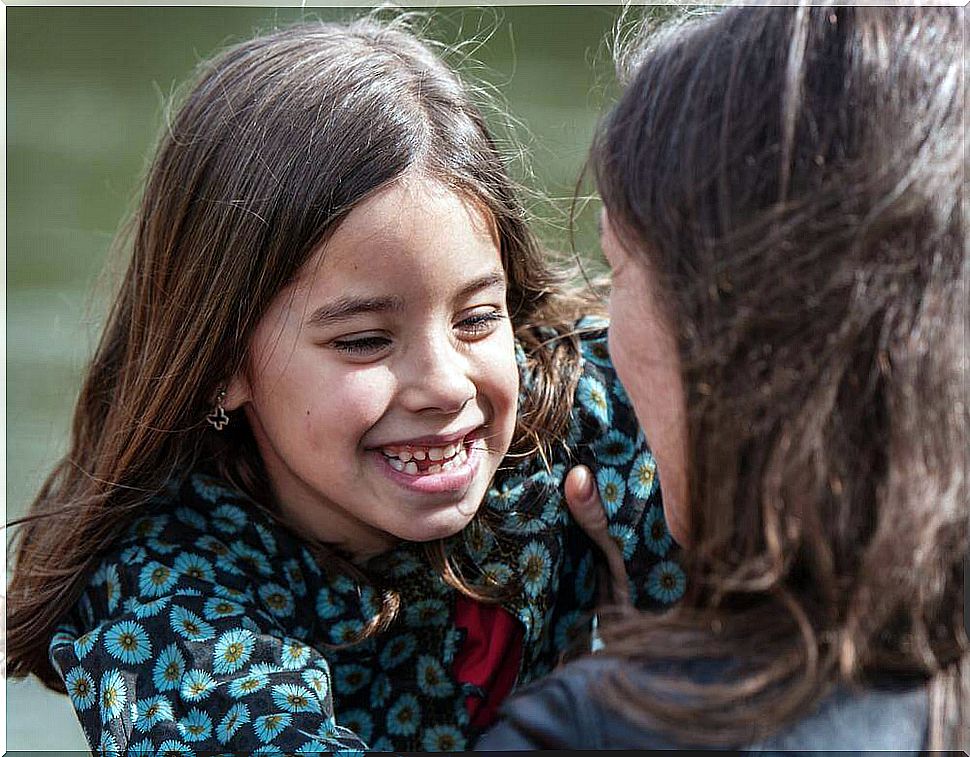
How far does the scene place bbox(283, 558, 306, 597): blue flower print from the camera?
59.0 inches

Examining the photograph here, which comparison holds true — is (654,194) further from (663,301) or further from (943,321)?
(943,321)

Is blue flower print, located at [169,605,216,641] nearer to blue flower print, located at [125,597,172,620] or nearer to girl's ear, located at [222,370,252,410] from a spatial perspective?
blue flower print, located at [125,597,172,620]

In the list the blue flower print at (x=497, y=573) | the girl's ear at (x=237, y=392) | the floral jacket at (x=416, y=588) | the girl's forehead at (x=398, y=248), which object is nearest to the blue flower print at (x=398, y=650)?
the floral jacket at (x=416, y=588)

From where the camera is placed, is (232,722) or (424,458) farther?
(424,458)

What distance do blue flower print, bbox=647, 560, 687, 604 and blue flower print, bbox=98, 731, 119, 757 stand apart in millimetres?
595

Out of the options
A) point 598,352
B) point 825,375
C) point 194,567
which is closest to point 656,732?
point 825,375

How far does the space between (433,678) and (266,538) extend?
0.25m

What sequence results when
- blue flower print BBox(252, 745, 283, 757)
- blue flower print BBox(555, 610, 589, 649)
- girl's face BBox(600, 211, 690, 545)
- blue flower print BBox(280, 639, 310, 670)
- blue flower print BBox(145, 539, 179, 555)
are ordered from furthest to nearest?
blue flower print BBox(555, 610, 589, 649)
blue flower print BBox(145, 539, 179, 555)
blue flower print BBox(280, 639, 310, 670)
blue flower print BBox(252, 745, 283, 757)
girl's face BBox(600, 211, 690, 545)

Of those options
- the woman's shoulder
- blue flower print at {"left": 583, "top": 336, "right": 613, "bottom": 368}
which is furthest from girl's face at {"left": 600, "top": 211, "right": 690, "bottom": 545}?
blue flower print at {"left": 583, "top": 336, "right": 613, "bottom": 368}

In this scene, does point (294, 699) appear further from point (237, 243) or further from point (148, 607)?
point (237, 243)

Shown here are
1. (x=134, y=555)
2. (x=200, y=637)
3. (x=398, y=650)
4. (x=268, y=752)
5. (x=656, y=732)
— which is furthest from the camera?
(x=398, y=650)

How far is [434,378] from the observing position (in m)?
1.38

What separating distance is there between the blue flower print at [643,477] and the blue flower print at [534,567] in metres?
0.12

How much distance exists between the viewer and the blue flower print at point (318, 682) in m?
1.32
